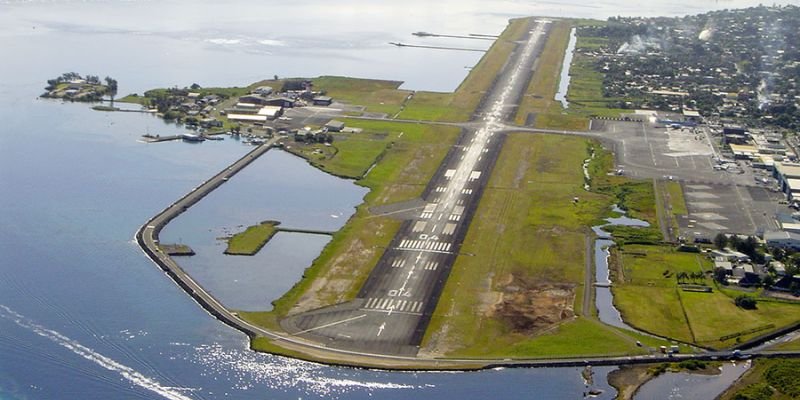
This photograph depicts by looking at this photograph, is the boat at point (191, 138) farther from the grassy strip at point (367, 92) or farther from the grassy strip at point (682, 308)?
the grassy strip at point (682, 308)

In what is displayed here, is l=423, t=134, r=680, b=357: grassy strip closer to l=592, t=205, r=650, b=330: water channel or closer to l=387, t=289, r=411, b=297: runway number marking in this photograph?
l=592, t=205, r=650, b=330: water channel

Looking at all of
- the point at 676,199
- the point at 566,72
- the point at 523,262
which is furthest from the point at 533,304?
the point at 566,72

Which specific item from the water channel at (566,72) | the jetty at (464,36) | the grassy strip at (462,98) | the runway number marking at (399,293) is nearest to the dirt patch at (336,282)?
the runway number marking at (399,293)

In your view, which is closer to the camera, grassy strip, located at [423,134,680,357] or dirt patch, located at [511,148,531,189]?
grassy strip, located at [423,134,680,357]

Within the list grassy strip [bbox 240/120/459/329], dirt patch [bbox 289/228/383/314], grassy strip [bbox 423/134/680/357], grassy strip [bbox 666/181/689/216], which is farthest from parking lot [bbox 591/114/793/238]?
dirt patch [bbox 289/228/383/314]

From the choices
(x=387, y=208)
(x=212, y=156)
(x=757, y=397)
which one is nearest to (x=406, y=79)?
(x=212, y=156)
